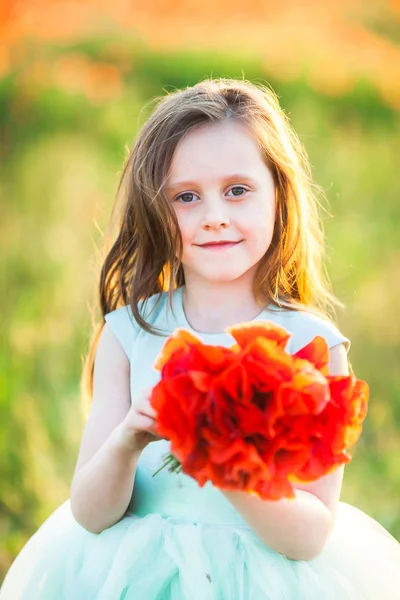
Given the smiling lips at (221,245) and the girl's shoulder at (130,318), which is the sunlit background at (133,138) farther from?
the smiling lips at (221,245)

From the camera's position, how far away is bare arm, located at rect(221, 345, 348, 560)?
1495 mm

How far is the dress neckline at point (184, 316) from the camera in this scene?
1796mm

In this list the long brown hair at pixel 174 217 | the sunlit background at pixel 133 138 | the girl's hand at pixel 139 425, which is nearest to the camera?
the girl's hand at pixel 139 425

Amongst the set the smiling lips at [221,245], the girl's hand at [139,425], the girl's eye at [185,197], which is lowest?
the girl's hand at [139,425]

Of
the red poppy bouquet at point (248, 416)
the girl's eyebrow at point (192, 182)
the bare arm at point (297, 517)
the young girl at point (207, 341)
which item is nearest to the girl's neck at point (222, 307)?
the young girl at point (207, 341)

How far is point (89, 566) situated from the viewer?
5.53 ft

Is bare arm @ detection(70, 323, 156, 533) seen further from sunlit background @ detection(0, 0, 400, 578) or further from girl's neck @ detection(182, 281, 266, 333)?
sunlit background @ detection(0, 0, 400, 578)

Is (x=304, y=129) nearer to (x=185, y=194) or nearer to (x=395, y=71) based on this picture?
(x=395, y=71)

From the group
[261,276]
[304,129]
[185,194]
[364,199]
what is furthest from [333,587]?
[304,129]

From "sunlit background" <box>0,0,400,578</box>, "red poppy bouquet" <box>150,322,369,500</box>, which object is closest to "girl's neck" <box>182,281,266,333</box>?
"red poppy bouquet" <box>150,322,369,500</box>

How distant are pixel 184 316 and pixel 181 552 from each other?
1.63ft

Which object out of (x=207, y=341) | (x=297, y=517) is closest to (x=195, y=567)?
(x=297, y=517)

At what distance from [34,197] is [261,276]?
3.03 meters

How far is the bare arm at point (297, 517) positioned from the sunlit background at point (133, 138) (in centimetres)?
166
